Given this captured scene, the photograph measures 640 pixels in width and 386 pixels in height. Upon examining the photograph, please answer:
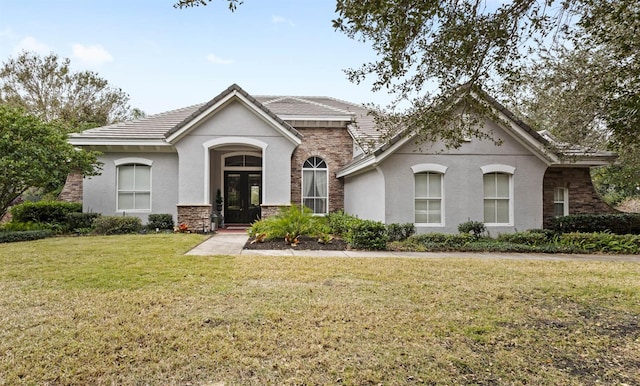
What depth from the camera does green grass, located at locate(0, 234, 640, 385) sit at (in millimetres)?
3299

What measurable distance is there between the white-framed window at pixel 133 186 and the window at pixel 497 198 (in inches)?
552

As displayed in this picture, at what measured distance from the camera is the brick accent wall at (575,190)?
15.4 m

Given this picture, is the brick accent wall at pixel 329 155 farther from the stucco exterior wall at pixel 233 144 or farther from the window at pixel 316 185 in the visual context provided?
the stucco exterior wall at pixel 233 144

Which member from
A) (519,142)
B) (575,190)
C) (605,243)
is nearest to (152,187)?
(519,142)

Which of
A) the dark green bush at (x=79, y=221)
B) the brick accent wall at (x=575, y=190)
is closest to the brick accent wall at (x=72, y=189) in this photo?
the dark green bush at (x=79, y=221)

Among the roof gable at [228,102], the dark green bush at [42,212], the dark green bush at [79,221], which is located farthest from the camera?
the dark green bush at [42,212]

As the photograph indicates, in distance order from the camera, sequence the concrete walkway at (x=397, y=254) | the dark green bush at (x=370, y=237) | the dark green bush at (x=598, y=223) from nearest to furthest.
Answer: the concrete walkway at (x=397, y=254)
the dark green bush at (x=370, y=237)
the dark green bush at (x=598, y=223)

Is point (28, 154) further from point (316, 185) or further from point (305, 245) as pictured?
point (316, 185)

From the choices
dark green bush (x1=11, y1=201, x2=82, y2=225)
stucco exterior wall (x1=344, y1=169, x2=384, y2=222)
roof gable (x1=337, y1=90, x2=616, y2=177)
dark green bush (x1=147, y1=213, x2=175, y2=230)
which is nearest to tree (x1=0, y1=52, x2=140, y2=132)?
dark green bush (x1=11, y1=201, x2=82, y2=225)

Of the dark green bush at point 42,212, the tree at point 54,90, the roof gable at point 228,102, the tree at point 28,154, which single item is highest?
the tree at point 54,90

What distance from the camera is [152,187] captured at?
621 inches

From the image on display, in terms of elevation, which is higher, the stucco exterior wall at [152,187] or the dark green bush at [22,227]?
the stucco exterior wall at [152,187]

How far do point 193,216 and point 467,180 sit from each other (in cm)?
1077

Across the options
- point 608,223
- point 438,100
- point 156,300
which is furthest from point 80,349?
point 608,223
